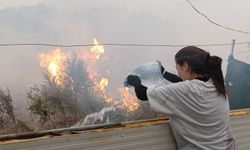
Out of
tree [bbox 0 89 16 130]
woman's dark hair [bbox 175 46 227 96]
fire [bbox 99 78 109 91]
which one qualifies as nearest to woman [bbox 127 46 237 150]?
woman's dark hair [bbox 175 46 227 96]

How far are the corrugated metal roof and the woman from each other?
155 millimetres

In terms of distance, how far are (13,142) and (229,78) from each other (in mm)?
1856

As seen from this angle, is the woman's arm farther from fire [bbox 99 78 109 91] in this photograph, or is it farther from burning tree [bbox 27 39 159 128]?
fire [bbox 99 78 109 91]

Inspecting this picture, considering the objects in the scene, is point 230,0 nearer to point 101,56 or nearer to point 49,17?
point 101,56

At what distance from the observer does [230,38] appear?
141 inches

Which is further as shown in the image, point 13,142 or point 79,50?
point 79,50

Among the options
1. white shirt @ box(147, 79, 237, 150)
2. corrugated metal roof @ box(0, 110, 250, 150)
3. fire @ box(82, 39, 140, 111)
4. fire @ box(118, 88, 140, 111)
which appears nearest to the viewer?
corrugated metal roof @ box(0, 110, 250, 150)

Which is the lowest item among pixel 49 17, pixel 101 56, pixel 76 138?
pixel 76 138

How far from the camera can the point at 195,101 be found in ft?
8.59

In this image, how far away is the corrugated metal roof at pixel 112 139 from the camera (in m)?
2.47

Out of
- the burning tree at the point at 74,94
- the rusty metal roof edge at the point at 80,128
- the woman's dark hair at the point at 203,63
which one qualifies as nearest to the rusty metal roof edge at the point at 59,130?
the rusty metal roof edge at the point at 80,128

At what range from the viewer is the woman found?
259 cm

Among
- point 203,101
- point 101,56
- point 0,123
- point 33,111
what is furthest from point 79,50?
point 203,101

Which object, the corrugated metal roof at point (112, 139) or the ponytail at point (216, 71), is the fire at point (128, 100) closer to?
the corrugated metal roof at point (112, 139)
